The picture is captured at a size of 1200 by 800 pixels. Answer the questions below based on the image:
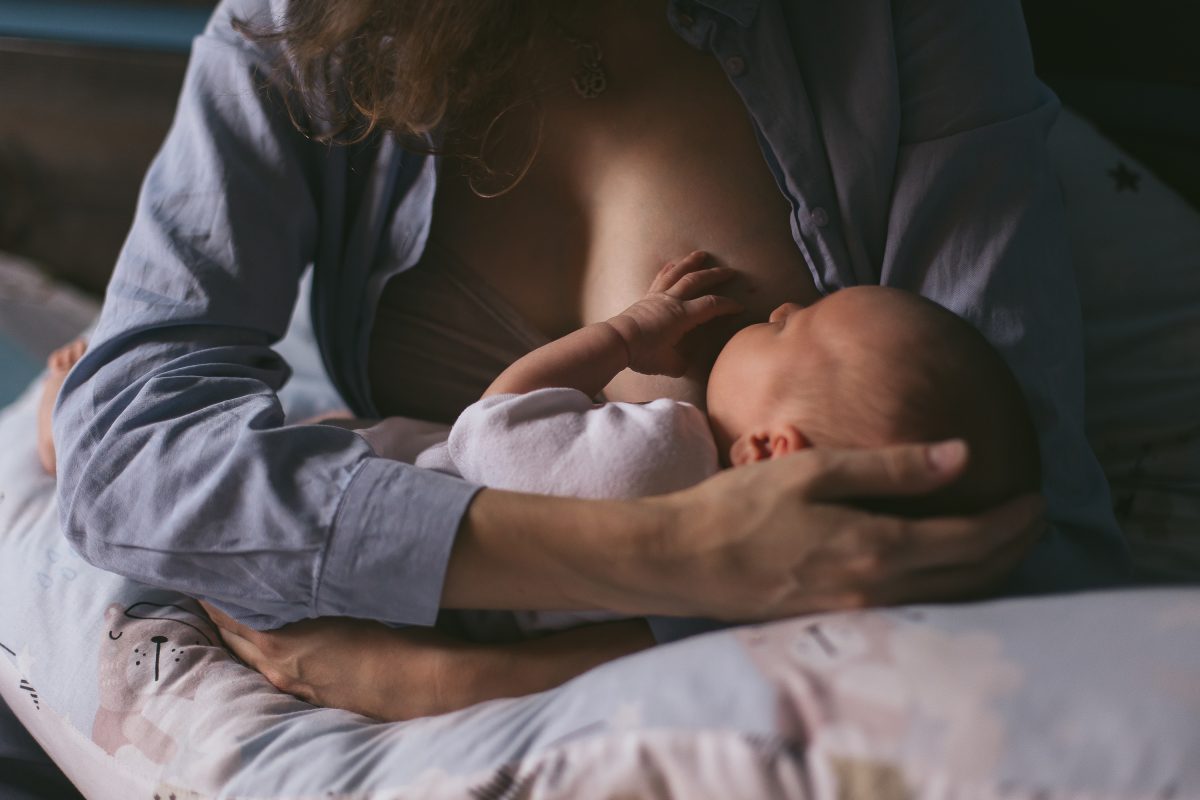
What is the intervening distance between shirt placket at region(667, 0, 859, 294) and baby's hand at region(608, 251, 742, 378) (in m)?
0.10

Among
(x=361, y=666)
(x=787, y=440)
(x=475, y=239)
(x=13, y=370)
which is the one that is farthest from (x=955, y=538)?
(x=13, y=370)

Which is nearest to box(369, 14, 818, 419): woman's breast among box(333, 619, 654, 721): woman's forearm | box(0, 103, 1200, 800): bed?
box(333, 619, 654, 721): woman's forearm

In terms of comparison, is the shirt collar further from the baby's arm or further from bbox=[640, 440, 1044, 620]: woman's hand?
bbox=[640, 440, 1044, 620]: woman's hand

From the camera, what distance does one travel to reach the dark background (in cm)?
145

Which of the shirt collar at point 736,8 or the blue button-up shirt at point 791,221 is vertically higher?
the shirt collar at point 736,8

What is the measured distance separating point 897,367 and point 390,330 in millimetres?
578

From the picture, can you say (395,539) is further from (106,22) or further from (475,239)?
(106,22)

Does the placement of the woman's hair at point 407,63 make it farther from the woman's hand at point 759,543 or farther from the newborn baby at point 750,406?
the woman's hand at point 759,543

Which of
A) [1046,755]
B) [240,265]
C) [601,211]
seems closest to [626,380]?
[601,211]

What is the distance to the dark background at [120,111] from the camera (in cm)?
145

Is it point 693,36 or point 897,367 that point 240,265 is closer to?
point 693,36

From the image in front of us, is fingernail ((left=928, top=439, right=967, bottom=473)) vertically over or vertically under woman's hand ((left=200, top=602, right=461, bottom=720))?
over

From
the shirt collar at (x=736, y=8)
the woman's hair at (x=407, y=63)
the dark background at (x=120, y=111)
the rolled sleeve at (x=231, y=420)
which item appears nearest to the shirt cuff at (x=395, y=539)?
the rolled sleeve at (x=231, y=420)

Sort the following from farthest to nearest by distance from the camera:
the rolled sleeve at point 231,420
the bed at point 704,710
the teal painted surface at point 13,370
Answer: the teal painted surface at point 13,370 < the rolled sleeve at point 231,420 < the bed at point 704,710
